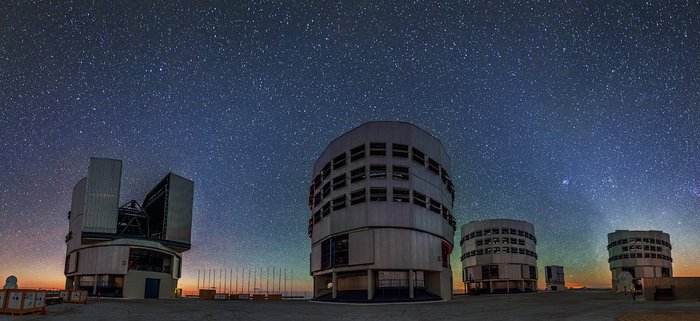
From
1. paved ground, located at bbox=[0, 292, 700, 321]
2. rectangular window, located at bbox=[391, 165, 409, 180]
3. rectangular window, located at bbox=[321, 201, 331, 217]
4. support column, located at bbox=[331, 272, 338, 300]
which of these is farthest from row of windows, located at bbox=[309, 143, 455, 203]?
paved ground, located at bbox=[0, 292, 700, 321]

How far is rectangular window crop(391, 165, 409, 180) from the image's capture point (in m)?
55.4

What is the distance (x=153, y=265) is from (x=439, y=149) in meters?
46.7

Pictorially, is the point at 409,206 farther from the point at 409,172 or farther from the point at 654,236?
the point at 654,236

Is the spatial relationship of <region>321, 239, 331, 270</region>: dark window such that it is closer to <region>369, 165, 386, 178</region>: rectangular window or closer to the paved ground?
<region>369, 165, 386, 178</region>: rectangular window

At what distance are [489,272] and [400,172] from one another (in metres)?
82.4

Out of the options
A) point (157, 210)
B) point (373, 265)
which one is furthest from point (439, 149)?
point (157, 210)

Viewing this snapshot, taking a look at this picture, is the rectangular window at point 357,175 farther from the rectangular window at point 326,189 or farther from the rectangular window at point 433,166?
the rectangular window at point 433,166

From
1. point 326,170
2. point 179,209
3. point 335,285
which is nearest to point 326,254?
point 335,285

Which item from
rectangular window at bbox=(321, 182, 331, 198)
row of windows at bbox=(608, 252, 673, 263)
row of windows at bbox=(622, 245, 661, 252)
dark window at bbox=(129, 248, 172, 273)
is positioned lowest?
dark window at bbox=(129, 248, 172, 273)

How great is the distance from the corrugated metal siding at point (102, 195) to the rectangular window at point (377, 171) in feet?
131

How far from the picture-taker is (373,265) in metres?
51.6

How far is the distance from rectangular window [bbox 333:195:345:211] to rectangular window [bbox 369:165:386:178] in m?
5.03

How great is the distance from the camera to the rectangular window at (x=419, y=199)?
5547 cm

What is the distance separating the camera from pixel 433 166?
60.6 meters
